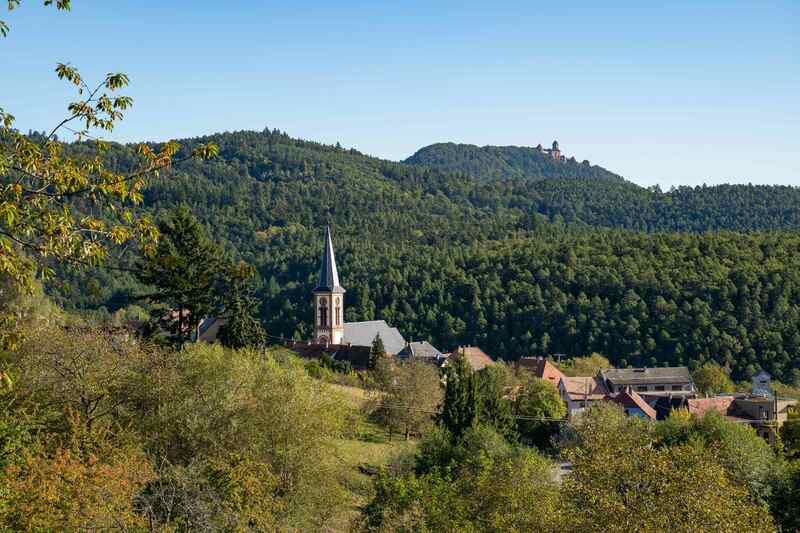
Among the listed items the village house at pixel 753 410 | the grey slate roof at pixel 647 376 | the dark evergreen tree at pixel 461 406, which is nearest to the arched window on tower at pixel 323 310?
the grey slate roof at pixel 647 376

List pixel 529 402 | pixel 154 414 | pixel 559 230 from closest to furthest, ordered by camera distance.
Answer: pixel 154 414
pixel 529 402
pixel 559 230

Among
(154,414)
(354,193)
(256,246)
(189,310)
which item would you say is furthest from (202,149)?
(354,193)

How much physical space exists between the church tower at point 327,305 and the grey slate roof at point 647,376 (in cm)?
2425

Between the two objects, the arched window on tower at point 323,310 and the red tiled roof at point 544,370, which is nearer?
→ the red tiled roof at point 544,370

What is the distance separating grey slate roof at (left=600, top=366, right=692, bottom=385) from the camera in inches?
2638

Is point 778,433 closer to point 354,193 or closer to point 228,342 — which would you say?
point 228,342

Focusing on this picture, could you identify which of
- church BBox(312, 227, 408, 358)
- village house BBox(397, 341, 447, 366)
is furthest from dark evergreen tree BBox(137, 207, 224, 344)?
village house BBox(397, 341, 447, 366)

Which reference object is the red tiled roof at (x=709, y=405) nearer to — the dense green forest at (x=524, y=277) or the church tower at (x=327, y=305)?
the dense green forest at (x=524, y=277)

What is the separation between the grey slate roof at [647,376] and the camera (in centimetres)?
6700

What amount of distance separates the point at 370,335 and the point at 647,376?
84.9 feet

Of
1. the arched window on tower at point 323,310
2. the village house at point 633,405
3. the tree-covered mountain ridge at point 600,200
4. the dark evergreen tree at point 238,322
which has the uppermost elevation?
the tree-covered mountain ridge at point 600,200

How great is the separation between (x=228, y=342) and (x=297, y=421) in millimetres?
11171

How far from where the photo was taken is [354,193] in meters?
174

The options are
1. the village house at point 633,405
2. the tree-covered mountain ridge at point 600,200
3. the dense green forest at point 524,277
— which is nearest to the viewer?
the village house at point 633,405
